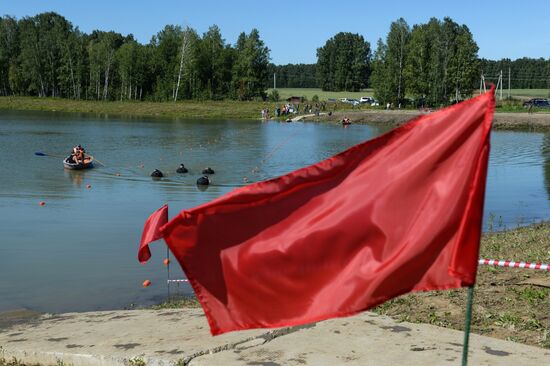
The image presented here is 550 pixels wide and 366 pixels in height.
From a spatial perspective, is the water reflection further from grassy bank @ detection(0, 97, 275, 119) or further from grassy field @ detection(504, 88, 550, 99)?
grassy field @ detection(504, 88, 550, 99)

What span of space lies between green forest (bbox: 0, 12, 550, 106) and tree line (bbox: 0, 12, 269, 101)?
0.16m

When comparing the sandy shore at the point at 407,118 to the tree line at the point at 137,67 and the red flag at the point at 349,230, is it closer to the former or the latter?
the tree line at the point at 137,67

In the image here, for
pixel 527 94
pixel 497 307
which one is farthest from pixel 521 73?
pixel 497 307

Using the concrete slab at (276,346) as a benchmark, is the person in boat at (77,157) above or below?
below

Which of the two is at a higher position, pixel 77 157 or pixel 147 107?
pixel 147 107

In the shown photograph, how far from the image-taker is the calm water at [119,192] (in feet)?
44.7

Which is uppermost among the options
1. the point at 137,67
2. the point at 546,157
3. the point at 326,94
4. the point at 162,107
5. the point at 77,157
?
the point at 137,67

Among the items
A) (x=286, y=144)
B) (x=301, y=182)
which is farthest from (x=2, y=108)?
(x=301, y=182)

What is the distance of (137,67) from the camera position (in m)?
119

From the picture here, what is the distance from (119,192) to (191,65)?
87.6m

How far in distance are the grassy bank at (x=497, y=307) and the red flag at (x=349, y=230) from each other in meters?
3.16

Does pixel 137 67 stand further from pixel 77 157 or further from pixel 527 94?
pixel 77 157

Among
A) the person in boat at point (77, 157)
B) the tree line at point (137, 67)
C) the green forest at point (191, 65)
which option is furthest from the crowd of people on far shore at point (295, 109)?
the person in boat at point (77, 157)

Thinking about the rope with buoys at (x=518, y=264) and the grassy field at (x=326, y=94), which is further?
the grassy field at (x=326, y=94)
